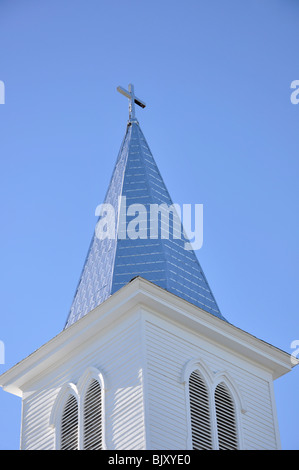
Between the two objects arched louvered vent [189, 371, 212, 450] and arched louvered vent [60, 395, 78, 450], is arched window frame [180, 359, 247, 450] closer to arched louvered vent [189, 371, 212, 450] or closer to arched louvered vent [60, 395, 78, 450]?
arched louvered vent [189, 371, 212, 450]

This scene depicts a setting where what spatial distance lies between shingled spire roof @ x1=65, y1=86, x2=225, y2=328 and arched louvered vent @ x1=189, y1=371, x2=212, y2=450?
7.98ft

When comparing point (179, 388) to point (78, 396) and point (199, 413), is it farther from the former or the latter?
point (78, 396)

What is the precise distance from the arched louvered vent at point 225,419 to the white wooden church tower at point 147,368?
0.02 meters

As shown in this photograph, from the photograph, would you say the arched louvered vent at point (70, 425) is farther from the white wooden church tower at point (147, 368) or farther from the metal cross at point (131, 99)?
the metal cross at point (131, 99)

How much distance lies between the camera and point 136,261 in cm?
3659

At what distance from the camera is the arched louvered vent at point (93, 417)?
33.5 m

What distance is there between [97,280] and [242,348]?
392 centimetres

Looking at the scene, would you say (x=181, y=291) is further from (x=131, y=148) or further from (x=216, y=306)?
(x=131, y=148)

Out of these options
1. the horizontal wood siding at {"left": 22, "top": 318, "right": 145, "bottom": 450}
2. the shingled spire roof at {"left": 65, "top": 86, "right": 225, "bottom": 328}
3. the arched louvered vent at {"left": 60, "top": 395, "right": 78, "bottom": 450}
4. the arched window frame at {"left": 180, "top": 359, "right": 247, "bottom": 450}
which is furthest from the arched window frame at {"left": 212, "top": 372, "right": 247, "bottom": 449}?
the arched louvered vent at {"left": 60, "top": 395, "right": 78, "bottom": 450}

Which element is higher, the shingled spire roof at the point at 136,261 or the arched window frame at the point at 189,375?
the shingled spire roof at the point at 136,261

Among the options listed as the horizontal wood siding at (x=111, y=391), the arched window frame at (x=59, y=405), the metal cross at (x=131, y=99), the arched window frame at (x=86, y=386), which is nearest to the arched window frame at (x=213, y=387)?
the horizontal wood siding at (x=111, y=391)
